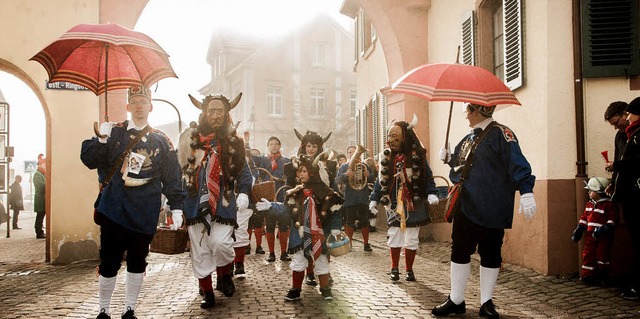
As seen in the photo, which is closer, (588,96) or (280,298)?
(280,298)

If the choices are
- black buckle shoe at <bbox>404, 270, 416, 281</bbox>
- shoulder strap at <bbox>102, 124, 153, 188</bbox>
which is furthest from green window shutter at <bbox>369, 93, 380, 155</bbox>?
shoulder strap at <bbox>102, 124, 153, 188</bbox>

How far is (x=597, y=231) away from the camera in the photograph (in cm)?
660

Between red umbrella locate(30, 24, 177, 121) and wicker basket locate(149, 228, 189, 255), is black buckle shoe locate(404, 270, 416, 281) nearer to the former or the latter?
wicker basket locate(149, 228, 189, 255)

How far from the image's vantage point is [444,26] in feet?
37.6

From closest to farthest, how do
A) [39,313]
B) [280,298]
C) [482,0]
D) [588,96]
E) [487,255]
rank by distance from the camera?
[487,255] < [39,313] < [280,298] < [588,96] < [482,0]

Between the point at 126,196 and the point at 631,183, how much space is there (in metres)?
4.81

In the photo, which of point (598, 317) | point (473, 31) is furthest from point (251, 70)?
point (598, 317)

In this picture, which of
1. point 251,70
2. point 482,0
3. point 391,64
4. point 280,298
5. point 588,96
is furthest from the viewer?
point 251,70

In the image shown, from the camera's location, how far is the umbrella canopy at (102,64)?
5.61 meters

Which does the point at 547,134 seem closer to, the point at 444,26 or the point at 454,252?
the point at 454,252

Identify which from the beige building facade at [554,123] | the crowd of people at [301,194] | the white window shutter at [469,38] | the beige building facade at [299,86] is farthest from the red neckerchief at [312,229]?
the beige building facade at [299,86]

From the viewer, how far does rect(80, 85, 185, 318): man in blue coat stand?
493 centimetres

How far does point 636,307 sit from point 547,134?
240 cm

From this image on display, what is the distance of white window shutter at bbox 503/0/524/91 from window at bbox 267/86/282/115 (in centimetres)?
2974
